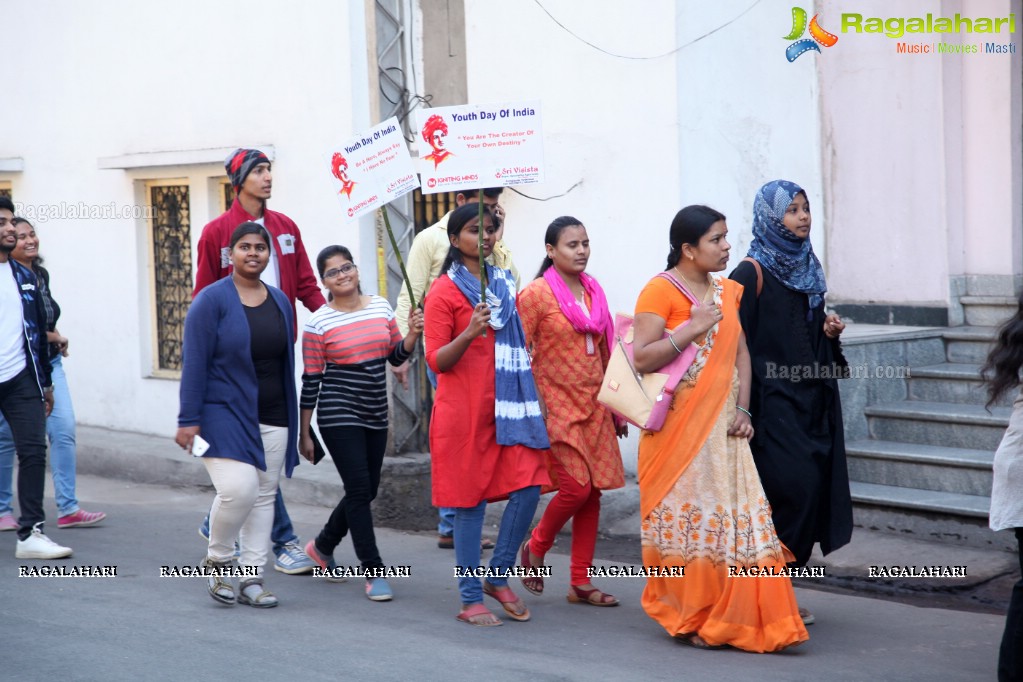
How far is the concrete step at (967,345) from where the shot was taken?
8398 millimetres

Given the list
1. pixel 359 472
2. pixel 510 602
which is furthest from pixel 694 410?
pixel 359 472

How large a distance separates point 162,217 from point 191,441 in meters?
6.00

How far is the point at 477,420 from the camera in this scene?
587cm

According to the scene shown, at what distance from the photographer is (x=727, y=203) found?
8.73 m

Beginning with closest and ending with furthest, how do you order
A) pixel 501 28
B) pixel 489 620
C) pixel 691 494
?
pixel 691 494, pixel 489 620, pixel 501 28

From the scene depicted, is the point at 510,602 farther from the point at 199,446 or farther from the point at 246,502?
the point at 199,446

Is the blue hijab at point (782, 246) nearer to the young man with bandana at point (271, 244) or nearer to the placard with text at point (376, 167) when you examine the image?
the placard with text at point (376, 167)

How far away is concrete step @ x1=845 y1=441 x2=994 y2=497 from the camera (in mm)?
7262

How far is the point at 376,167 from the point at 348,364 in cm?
98

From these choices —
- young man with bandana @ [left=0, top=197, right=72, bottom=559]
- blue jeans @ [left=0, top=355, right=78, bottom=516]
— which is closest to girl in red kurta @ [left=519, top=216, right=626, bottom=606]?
young man with bandana @ [left=0, top=197, right=72, bottom=559]

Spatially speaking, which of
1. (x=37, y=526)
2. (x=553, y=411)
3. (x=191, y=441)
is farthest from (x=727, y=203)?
(x=37, y=526)

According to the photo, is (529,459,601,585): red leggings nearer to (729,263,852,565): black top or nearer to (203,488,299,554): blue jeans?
(729,263,852,565): black top

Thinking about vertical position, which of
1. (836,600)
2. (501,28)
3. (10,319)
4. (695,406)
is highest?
(501,28)

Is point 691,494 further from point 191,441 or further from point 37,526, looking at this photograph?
point 37,526
